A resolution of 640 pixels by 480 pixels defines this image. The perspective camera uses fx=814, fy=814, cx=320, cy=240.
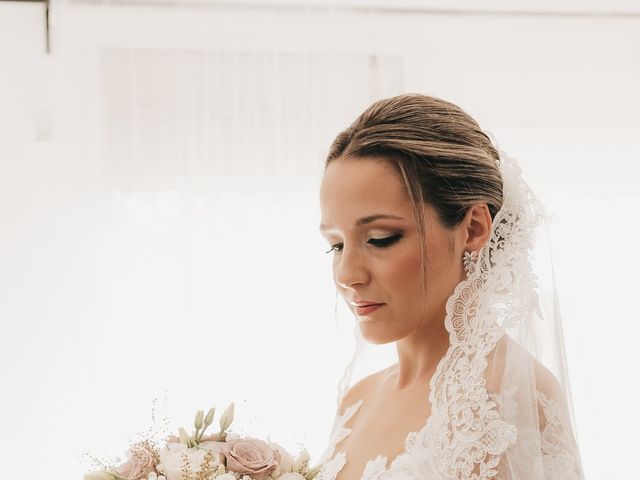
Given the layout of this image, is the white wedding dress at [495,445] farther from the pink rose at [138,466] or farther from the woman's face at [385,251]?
the pink rose at [138,466]

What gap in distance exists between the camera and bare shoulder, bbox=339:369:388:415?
6.29 feet

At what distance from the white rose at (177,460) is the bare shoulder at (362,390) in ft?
2.02

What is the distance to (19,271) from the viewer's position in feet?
12.1

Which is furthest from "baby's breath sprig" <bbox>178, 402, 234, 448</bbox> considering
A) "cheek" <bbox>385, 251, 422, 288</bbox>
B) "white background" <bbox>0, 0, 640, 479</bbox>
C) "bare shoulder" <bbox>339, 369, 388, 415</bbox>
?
"white background" <bbox>0, 0, 640, 479</bbox>

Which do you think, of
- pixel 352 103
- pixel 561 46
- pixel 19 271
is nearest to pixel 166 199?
pixel 19 271

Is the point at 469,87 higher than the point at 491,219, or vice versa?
the point at 469,87

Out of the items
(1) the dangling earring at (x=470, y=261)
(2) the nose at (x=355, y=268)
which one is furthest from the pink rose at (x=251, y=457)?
(1) the dangling earring at (x=470, y=261)

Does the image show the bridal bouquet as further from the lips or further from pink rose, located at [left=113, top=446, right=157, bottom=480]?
the lips

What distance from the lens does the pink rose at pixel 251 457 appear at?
1368 mm

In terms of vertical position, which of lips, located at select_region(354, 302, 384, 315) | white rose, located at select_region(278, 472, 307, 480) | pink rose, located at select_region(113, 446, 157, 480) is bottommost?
white rose, located at select_region(278, 472, 307, 480)

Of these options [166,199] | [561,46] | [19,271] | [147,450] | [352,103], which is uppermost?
Answer: [561,46]

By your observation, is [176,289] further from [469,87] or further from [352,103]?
[469,87]

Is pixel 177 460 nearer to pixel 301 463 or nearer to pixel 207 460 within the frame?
pixel 207 460

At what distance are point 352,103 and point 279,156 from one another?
433 mm
